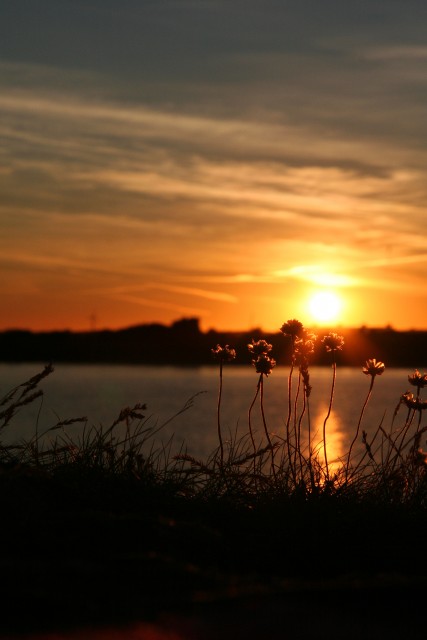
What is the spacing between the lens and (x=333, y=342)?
6.45m

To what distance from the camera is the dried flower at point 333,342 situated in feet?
21.0

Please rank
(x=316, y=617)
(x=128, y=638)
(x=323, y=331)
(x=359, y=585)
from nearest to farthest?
(x=128, y=638)
(x=316, y=617)
(x=359, y=585)
(x=323, y=331)

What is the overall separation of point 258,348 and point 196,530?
1.96m

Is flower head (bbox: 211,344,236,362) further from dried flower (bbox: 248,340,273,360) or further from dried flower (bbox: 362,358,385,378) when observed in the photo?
dried flower (bbox: 362,358,385,378)

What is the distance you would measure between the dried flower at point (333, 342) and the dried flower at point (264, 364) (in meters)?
0.40

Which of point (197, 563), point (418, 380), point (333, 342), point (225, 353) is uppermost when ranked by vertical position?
point (333, 342)

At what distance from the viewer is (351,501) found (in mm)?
5621

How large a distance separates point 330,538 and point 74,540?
142cm

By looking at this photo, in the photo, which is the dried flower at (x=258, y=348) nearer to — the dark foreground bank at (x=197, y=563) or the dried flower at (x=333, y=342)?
the dried flower at (x=333, y=342)

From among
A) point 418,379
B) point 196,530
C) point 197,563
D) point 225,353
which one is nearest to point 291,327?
point 225,353

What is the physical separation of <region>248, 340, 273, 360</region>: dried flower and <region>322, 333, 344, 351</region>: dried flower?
39cm

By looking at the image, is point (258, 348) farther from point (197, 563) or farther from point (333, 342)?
point (197, 563)

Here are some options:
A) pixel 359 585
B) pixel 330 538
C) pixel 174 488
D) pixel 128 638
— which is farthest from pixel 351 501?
pixel 128 638

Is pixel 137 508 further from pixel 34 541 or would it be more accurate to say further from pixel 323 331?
pixel 323 331
